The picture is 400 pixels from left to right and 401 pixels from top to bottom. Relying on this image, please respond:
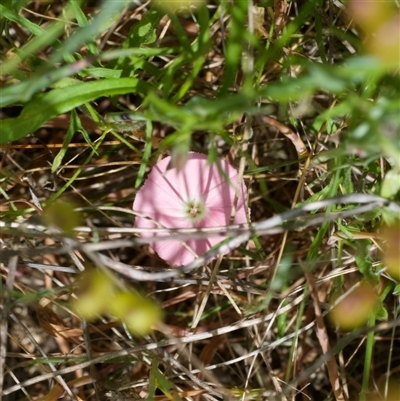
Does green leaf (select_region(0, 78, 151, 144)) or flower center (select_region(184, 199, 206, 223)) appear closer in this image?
→ green leaf (select_region(0, 78, 151, 144))

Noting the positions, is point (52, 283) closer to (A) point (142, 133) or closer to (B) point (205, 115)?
(A) point (142, 133)

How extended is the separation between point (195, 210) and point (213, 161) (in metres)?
0.29

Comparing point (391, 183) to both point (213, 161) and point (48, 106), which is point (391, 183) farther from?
point (48, 106)

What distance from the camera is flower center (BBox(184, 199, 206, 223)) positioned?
1080mm

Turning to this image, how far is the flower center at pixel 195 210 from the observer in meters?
1.08

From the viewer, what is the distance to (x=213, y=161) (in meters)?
0.80

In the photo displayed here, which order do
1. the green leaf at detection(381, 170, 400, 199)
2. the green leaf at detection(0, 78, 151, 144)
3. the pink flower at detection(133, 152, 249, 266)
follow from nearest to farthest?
the green leaf at detection(381, 170, 400, 199)
the green leaf at detection(0, 78, 151, 144)
the pink flower at detection(133, 152, 249, 266)

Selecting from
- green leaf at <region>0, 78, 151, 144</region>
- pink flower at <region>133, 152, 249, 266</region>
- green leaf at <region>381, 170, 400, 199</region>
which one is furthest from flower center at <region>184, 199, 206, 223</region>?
green leaf at <region>381, 170, 400, 199</region>

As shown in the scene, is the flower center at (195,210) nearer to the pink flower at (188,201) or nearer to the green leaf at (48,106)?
the pink flower at (188,201)

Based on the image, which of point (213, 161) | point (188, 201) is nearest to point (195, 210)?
point (188, 201)

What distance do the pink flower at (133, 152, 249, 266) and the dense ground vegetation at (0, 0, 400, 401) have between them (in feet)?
0.13

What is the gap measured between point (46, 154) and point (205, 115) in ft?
2.22

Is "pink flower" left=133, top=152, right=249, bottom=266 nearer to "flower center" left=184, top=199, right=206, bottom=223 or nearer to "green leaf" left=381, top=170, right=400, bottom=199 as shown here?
"flower center" left=184, top=199, right=206, bottom=223

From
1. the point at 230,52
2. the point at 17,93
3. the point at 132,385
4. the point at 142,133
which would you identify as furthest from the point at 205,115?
the point at 132,385
